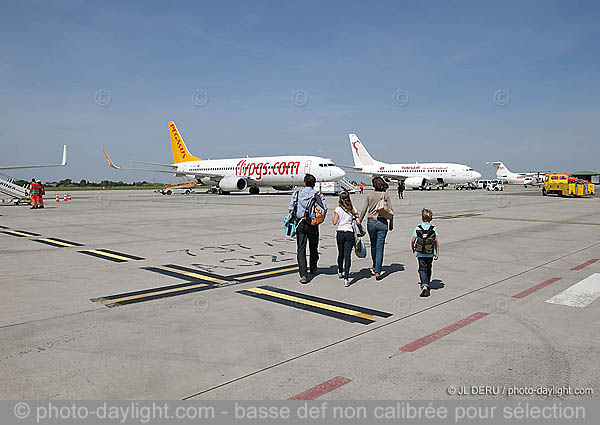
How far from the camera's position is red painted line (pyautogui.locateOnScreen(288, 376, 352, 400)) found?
12.8 feet

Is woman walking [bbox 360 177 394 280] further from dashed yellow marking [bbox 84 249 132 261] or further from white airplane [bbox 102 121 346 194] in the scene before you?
white airplane [bbox 102 121 346 194]

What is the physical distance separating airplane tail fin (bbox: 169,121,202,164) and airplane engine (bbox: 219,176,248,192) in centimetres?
1113

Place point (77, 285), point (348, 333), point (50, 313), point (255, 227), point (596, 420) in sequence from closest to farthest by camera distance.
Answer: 1. point (596, 420)
2. point (348, 333)
3. point (50, 313)
4. point (77, 285)
5. point (255, 227)

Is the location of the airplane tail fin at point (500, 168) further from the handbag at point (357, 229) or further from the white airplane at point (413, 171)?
the handbag at point (357, 229)

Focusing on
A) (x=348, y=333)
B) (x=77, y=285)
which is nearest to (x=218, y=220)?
(x=77, y=285)

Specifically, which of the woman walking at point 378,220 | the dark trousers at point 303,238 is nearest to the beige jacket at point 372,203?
the woman walking at point 378,220

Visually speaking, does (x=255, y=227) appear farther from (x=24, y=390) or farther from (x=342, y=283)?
(x=24, y=390)

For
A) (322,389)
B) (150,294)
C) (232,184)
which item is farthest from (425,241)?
(232,184)

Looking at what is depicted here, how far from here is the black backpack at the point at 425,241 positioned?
7293mm

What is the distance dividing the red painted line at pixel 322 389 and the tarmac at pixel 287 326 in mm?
19

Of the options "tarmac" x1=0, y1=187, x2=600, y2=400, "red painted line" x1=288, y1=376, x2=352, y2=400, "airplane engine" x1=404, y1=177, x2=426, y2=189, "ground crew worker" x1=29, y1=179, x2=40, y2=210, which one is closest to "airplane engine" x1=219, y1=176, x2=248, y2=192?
"ground crew worker" x1=29, y1=179, x2=40, y2=210

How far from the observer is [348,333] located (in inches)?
219

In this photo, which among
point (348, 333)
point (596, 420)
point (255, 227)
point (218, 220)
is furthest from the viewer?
point (218, 220)

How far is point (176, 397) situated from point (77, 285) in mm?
4915
